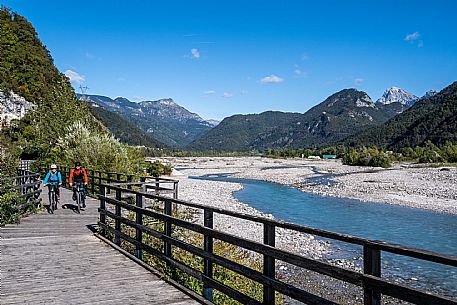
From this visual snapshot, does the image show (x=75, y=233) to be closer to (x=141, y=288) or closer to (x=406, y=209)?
(x=141, y=288)

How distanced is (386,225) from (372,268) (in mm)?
19473

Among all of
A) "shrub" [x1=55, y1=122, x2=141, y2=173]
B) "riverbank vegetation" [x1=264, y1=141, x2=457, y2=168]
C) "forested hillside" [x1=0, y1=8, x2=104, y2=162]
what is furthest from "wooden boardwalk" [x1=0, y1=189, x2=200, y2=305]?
"riverbank vegetation" [x1=264, y1=141, x2=457, y2=168]

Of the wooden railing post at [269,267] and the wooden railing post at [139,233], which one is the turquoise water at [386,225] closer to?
the wooden railing post at [139,233]

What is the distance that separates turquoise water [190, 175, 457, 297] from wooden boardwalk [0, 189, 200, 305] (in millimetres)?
8491

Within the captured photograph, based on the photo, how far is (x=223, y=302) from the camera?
7.23 m

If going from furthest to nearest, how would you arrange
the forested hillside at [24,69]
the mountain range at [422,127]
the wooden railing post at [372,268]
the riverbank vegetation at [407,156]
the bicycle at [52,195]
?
the mountain range at [422,127]
the riverbank vegetation at [407,156]
the forested hillside at [24,69]
the bicycle at [52,195]
the wooden railing post at [372,268]

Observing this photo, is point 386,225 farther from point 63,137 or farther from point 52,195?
point 63,137

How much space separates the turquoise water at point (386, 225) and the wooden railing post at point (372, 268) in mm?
9089

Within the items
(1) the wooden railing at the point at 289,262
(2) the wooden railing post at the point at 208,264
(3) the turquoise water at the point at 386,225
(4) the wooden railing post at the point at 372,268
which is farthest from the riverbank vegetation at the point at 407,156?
(4) the wooden railing post at the point at 372,268

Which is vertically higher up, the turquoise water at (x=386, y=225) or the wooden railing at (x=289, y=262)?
the wooden railing at (x=289, y=262)

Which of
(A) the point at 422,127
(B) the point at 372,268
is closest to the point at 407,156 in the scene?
(A) the point at 422,127

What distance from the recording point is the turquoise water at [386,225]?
521 inches

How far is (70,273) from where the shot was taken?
276 inches

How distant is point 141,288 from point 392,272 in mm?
9535
